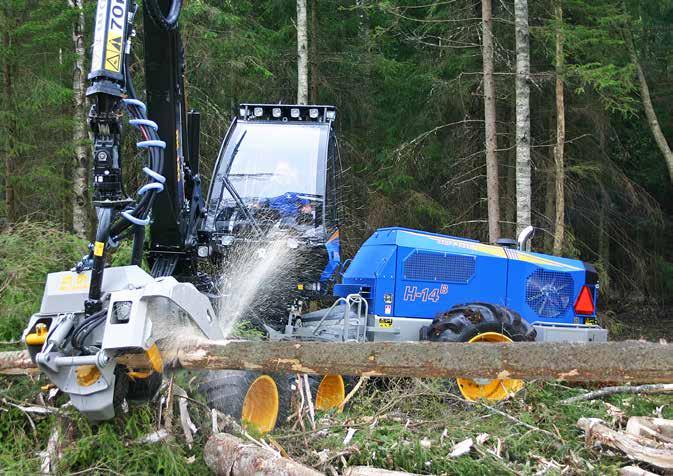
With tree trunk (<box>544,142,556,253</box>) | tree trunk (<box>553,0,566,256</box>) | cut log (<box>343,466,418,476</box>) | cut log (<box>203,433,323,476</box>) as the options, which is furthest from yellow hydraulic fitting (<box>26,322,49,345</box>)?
tree trunk (<box>544,142,556,253</box>)

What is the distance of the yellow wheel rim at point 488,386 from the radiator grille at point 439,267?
85 centimetres

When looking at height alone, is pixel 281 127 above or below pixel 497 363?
above

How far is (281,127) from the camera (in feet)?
26.6

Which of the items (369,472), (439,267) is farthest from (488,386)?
(369,472)

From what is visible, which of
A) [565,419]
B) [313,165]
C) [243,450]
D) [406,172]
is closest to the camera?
[243,450]

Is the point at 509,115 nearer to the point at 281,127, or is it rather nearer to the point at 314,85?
the point at 314,85

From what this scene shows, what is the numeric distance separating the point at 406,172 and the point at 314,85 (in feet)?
9.78

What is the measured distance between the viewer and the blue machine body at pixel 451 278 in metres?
7.29

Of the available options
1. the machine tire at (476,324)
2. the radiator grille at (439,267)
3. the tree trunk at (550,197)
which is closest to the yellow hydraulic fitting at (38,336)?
the machine tire at (476,324)

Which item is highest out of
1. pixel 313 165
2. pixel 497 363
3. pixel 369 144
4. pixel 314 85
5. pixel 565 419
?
pixel 314 85

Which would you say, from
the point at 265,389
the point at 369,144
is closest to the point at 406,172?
the point at 369,144

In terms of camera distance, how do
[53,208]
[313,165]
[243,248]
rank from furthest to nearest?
1. [53,208]
2. [313,165]
3. [243,248]

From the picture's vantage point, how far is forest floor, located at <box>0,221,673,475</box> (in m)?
4.34

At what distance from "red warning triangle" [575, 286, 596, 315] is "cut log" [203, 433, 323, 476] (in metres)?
4.77
